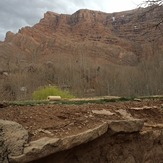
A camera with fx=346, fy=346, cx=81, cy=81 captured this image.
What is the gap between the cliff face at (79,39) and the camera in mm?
79688

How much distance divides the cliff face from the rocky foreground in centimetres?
6242

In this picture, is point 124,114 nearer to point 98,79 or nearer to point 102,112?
point 102,112

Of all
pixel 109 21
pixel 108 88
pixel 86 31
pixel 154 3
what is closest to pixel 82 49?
pixel 86 31

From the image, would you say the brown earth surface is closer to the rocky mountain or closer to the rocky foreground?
the rocky foreground

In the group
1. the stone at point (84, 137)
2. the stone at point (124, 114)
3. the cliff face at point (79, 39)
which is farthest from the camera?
the cliff face at point (79, 39)

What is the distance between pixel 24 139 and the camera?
4.94 metres

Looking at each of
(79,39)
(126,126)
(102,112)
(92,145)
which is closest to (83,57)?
(79,39)

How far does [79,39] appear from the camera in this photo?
97.5 metres

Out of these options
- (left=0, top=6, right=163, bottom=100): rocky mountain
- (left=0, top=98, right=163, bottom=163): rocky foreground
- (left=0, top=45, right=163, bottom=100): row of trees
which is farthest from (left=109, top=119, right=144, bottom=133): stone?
(left=0, top=45, right=163, bottom=100): row of trees

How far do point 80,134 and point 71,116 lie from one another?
855 mm

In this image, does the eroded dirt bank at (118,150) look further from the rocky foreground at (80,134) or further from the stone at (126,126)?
the stone at (126,126)

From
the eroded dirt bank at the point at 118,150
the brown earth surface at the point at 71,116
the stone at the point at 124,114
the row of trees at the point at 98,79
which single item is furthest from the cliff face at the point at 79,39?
the eroded dirt bank at the point at 118,150

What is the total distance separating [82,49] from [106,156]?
78.6 meters

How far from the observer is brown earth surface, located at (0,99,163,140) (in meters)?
5.51
